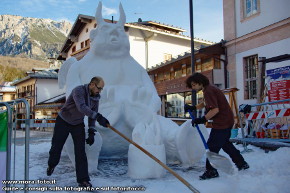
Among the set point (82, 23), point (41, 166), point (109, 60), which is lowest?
point (41, 166)

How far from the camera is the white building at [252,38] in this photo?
969cm

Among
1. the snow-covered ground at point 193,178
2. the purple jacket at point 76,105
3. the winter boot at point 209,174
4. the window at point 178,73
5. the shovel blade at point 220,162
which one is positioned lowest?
the snow-covered ground at point 193,178

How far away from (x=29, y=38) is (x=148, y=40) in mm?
153762

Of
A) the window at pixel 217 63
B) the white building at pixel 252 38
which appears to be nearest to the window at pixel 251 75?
the white building at pixel 252 38

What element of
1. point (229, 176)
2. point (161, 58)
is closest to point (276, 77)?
point (229, 176)

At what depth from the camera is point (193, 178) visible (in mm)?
3551

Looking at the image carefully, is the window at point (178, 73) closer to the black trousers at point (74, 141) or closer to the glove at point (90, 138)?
the glove at point (90, 138)

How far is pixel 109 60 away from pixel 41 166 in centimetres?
201

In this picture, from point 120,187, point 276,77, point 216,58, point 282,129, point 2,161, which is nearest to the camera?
point 2,161

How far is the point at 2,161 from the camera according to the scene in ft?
7.63

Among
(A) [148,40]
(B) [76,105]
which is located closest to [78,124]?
(B) [76,105]

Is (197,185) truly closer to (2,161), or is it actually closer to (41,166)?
(2,161)

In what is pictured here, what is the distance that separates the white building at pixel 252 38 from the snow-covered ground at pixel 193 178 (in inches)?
234

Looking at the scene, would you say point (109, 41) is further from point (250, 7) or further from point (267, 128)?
point (250, 7)
